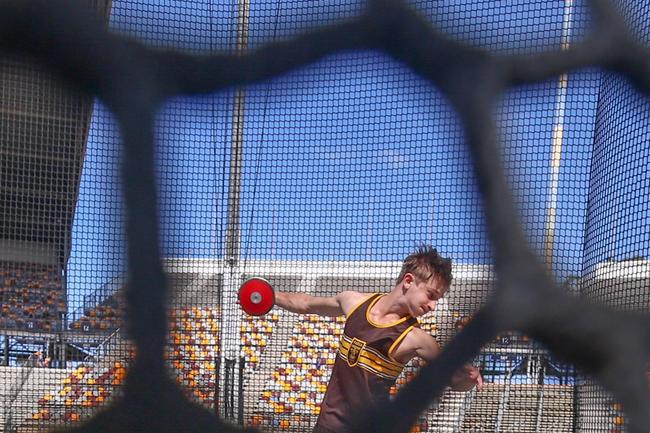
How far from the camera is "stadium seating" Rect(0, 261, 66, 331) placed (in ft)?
4.13

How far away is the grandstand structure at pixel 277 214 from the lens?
1.15 metres

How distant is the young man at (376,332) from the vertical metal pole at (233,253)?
9 cm

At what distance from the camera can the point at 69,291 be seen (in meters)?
1.31

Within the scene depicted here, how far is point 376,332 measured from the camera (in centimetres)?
133

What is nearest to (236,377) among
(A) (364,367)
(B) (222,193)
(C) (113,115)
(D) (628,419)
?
(A) (364,367)

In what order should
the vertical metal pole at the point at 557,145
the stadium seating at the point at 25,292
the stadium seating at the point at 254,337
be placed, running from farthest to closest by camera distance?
the stadium seating at the point at 254,337 → the stadium seating at the point at 25,292 → the vertical metal pole at the point at 557,145

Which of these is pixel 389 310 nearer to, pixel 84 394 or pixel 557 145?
pixel 557 145

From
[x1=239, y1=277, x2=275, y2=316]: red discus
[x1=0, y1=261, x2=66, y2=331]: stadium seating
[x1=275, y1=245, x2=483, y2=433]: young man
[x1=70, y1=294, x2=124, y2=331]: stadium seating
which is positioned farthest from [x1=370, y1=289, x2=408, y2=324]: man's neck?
[x1=0, y1=261, x2=66, y2=331]: stadium seating

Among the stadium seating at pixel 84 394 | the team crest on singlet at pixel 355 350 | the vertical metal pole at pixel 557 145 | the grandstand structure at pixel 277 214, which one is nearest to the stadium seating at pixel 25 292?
the grandstand structure at pixel 277 214

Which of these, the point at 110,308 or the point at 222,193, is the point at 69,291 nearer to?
the point at 110,308

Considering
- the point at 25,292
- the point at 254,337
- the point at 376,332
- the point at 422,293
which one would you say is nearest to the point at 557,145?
the point at 422,293

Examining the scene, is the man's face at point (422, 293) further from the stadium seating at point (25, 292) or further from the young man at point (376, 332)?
the stadium seating at point (25, 292)

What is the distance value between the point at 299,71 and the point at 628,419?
26.3 inches

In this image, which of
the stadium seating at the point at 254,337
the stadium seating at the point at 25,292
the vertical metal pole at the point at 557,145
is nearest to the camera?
the vertical metal pole at the point at 557,145
